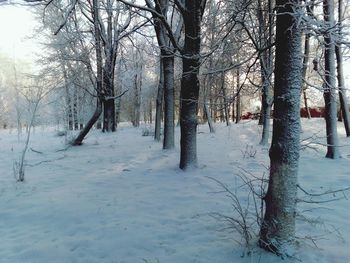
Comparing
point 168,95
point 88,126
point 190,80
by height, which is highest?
point 190,80

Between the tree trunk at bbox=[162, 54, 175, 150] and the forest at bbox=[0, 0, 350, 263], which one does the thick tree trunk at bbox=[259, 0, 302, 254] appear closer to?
the forest at bbox=[0, 0, 350, 263]

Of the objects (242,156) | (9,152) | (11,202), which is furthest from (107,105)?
(11,202)

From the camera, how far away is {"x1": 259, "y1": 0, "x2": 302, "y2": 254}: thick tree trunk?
330 cm

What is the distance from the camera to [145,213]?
4762 millimetres

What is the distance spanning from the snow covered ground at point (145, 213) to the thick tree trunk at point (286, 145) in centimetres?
27

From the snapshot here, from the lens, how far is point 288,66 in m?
3.32

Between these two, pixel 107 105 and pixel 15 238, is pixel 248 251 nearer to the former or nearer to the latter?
pixel 15 238

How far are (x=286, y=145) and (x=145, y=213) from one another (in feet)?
7.72

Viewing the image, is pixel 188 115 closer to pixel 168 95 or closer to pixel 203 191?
pixel 203 191

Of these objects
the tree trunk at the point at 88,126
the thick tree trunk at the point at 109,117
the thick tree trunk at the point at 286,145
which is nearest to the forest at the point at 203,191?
the thick tree trunk at the point at 286,145

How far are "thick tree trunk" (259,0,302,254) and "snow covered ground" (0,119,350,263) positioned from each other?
10.8 inches

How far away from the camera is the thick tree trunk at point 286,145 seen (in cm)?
330

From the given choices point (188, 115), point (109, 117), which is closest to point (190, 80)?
point (188, 115)

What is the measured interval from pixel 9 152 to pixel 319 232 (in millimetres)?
10508
